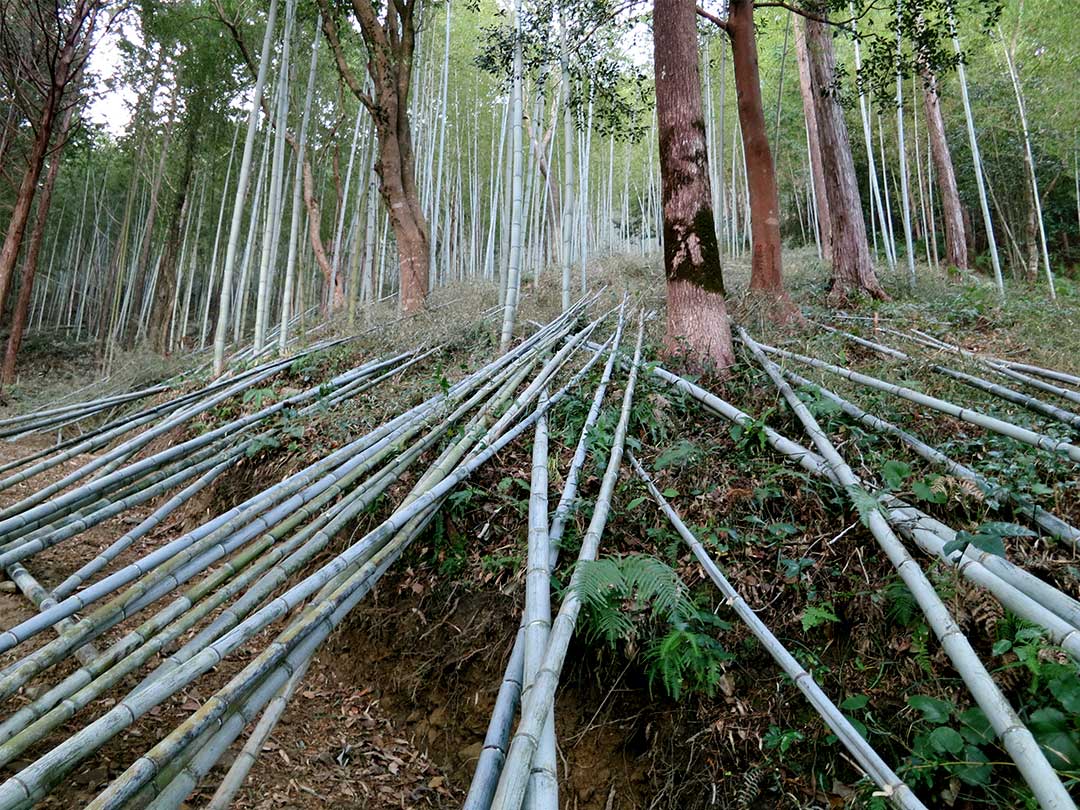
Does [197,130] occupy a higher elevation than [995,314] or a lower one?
higher

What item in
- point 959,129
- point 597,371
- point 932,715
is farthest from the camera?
point 959,129

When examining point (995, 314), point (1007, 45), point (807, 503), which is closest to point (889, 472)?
point (807, 503)

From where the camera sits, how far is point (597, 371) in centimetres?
306

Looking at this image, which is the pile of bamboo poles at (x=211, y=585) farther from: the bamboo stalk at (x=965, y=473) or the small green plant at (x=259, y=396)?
the bamboo stalk at (x=965, y=473)

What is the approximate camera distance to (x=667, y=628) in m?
1.64

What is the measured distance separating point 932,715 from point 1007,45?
458 inches

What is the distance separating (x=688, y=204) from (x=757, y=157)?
1.61 metres

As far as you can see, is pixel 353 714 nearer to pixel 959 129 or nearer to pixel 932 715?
pixel 932 715

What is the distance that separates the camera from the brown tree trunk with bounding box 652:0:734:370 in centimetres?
294

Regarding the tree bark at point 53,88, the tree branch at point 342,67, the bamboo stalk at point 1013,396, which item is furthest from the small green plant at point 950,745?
the tree bark at point 53,88

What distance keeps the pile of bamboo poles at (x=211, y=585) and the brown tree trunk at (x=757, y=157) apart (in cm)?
203

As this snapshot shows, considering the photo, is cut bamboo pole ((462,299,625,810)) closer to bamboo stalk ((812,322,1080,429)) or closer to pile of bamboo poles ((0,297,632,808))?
pile of bamboo poles ((0,297,632,808))

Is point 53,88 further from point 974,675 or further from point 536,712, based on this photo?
point 974,675

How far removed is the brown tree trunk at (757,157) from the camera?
4070mm
